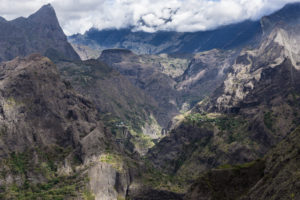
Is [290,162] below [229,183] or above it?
above

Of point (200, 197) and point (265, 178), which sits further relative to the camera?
point (200, 197)

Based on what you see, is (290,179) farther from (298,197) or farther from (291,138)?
(291,138)

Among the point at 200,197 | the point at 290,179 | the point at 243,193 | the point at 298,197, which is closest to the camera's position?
the point at 298,197

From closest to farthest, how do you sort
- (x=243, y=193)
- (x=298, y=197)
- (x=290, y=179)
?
(x=298, y=197)
(x=290, y=179)
(x=243, y=193)

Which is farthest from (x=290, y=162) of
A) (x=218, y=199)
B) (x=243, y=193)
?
(x=218, y=199)

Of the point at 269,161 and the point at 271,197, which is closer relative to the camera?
the point at 271,197

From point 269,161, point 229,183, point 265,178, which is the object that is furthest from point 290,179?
point 229,183

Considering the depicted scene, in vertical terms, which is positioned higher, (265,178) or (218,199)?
(265,178)

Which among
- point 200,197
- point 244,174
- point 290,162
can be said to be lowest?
point 200,197

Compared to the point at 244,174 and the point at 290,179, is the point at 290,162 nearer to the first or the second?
the point at 290,179
